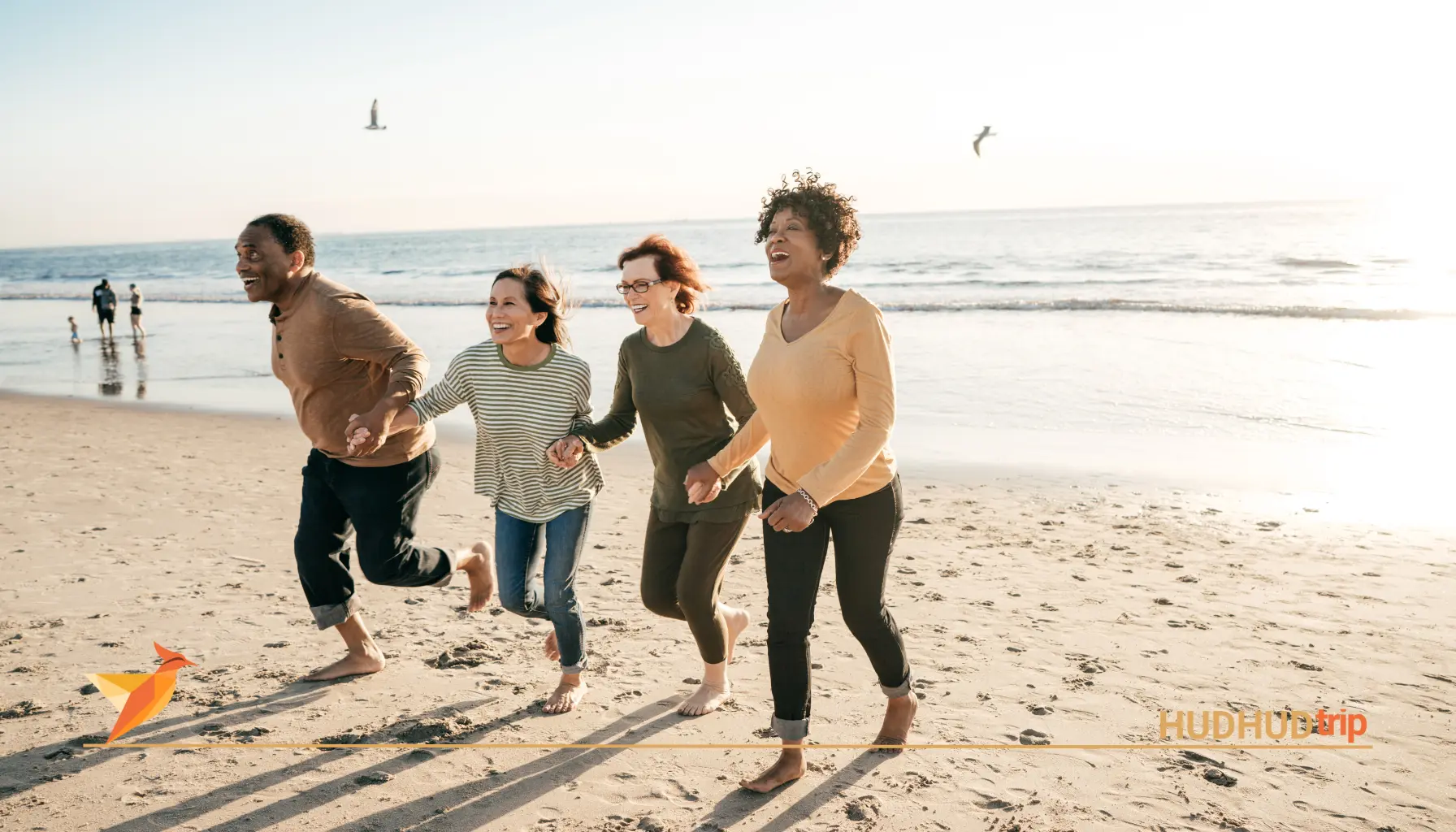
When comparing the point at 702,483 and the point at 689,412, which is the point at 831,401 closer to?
the point at 702,483

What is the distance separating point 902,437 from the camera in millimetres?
11000

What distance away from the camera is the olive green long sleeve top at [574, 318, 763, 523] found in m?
4.00

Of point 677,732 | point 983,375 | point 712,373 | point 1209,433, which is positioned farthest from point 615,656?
point 983,375

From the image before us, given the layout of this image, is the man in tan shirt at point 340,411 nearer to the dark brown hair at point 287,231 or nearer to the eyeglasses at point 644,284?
the dark brown hair at point 287,231

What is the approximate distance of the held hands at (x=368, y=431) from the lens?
13.0ft

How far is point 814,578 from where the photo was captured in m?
3.58

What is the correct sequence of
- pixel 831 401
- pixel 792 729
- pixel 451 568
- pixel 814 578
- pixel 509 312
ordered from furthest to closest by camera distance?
pixel 451 568
pixel 509 312
pixel 792 729
pixel 814 578
pixel 831 401

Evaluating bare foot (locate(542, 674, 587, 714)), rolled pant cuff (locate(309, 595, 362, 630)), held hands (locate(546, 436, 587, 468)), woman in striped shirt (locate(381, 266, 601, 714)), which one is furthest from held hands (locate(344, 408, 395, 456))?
bare foot (locate(542, 674, 587, 714))

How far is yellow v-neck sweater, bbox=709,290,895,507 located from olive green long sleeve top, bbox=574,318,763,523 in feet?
1.23

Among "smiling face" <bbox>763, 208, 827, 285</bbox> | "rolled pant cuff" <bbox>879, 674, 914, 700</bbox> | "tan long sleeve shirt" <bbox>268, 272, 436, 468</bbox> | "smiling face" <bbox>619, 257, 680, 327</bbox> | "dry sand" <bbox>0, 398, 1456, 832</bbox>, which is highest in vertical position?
"smiling face" <bbox>763, 208, 827, 285</bbox>

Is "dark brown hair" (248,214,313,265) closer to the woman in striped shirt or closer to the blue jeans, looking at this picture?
the woman in striped shirt

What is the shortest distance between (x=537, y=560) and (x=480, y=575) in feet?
2.85

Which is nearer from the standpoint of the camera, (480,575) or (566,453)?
(566,453)

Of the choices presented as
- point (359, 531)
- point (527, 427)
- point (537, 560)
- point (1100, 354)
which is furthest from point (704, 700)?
point (1100, 354)
